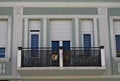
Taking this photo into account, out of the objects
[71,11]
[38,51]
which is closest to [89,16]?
[71,11]

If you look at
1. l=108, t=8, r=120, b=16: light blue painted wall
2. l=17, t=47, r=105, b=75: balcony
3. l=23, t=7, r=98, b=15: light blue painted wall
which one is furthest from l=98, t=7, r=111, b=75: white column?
l=17, t=47, r=105, b=75: balcony

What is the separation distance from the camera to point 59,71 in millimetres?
15969

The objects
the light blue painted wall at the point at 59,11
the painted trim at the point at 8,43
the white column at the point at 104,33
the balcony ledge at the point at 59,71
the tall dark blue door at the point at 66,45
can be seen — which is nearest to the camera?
the balcony ledge at the point at 59,71

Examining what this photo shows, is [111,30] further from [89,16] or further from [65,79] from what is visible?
[65,79]

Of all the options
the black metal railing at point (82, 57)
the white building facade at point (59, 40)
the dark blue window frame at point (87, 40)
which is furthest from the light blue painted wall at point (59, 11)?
the black metal railing at point (82, 57)

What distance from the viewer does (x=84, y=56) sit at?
1659cm

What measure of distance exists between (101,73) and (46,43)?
10.7ft

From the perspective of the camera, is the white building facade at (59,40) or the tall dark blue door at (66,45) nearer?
the white building facade at (59,40)

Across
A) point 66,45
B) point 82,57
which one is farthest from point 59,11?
point 82,57

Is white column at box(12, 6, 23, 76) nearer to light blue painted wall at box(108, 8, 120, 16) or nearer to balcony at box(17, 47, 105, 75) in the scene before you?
balcony at box(17, 47, 105, 75)

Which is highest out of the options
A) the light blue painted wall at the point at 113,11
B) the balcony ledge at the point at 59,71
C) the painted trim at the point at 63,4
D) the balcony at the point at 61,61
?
the painted trim at the point at 63,4

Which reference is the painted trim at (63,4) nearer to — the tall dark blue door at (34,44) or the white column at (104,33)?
the white column at (104,33)

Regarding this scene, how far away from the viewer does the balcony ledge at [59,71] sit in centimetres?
1583

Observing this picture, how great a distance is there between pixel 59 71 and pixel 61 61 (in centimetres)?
50
